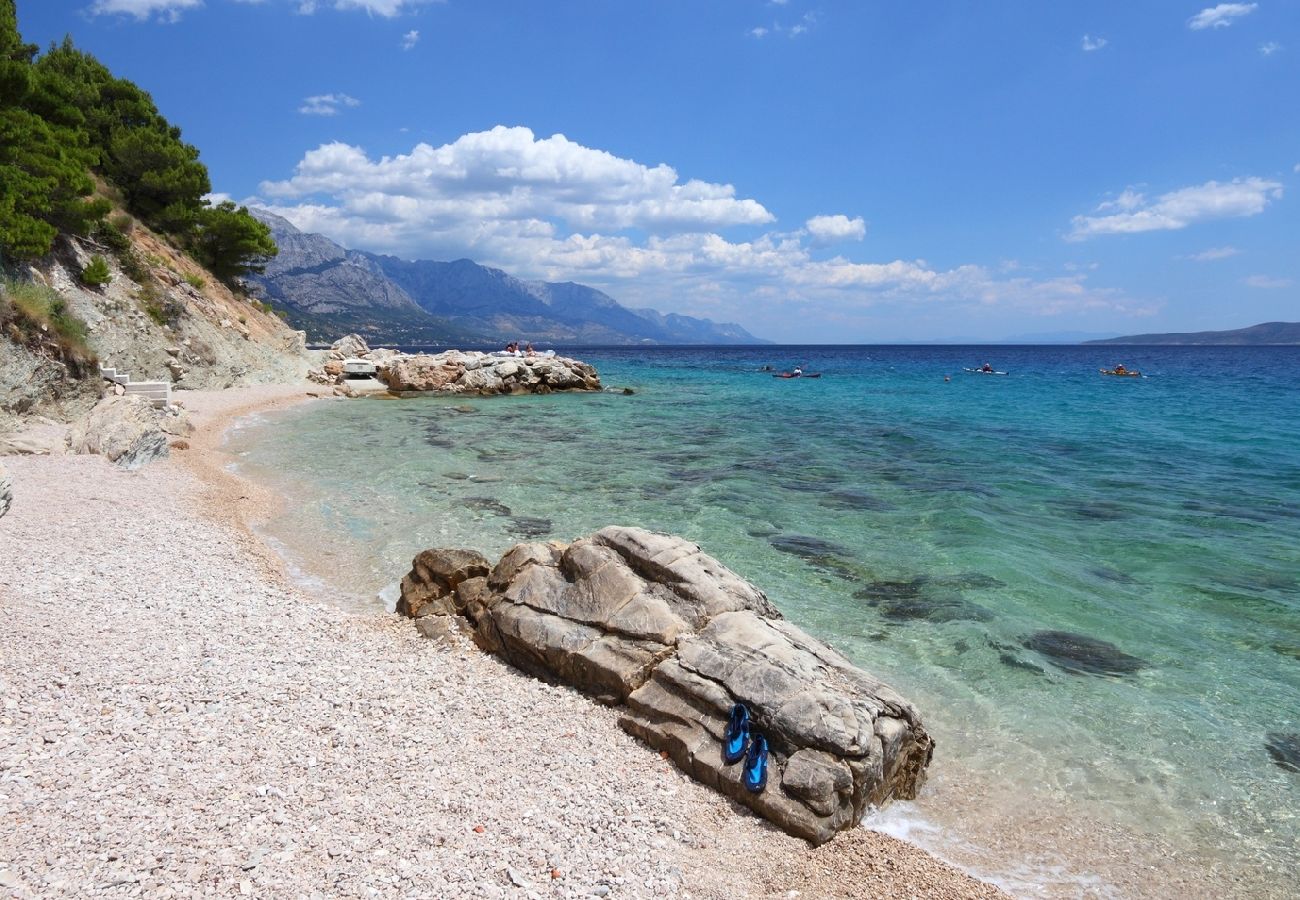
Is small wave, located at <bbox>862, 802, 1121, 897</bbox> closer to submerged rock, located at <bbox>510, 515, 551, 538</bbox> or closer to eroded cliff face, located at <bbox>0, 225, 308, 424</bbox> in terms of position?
submerged rock, located at <bbox>510, 515, 551, 538</bbox>

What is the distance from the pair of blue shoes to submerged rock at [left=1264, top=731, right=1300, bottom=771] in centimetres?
521

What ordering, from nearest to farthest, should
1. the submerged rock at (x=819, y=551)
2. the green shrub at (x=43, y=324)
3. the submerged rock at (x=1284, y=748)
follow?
the submerged rock at (x=1284, y=748), the submerged rock at (x=819, y=551), the green shrub at (x=43, y=324)

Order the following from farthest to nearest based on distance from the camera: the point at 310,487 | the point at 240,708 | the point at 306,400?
the point at 306,400
the point at 310,487
the point at 240,708

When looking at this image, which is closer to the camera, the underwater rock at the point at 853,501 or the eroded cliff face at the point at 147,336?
the underwater rock at the point at 853,501

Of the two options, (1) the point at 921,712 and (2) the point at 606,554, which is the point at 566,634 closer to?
(2) the point at 606,554

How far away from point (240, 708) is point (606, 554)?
380 centimetres

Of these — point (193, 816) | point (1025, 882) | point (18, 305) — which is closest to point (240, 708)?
point (193, 816)

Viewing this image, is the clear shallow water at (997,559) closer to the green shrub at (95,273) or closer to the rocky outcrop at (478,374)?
the green shrub at (95,273)

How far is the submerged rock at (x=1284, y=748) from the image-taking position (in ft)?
22.1

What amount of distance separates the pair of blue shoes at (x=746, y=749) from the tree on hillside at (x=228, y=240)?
4717 cm

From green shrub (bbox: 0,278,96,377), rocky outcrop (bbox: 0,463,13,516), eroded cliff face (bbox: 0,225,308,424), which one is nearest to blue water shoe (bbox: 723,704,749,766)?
rocky outcrop (bbox: 0,463,13,516)

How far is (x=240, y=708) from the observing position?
598 cm

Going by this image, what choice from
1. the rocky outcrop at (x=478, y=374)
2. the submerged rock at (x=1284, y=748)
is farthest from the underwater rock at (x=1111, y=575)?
the rocky outcrop at (x=478, y=374)

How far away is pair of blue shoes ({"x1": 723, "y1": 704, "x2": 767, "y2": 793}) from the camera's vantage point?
5574 millimetres
